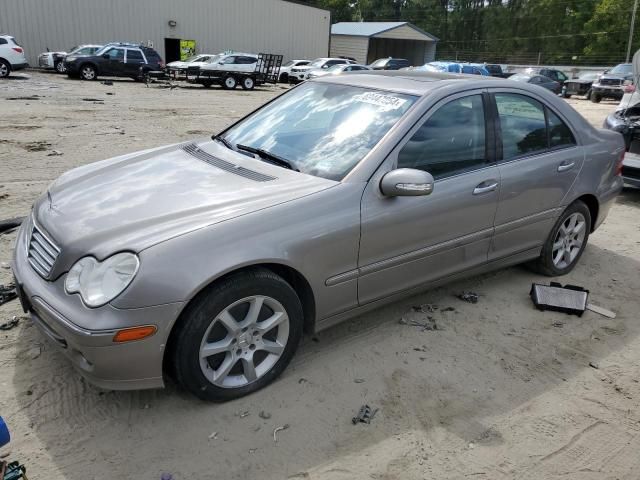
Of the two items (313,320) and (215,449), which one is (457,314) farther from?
(215,449)

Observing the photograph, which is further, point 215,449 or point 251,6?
point 251,6

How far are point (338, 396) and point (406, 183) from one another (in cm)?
123

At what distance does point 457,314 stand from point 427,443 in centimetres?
144

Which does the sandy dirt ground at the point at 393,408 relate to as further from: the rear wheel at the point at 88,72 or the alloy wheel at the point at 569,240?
the rear wheel at the point at 88,72

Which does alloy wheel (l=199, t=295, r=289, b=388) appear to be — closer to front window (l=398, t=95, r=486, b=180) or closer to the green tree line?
front window (l=398, t=95, r=486, b=180)

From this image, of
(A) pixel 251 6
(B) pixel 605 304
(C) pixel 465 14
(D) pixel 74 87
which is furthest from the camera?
(C) pixel 465 14

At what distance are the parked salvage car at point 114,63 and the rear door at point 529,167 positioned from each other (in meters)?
23.0

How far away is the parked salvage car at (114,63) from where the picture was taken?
23188mm

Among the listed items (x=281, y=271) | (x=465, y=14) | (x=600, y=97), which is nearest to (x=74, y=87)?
(x=281, y=271)

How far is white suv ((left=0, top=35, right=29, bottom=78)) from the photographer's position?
20891 millimetres

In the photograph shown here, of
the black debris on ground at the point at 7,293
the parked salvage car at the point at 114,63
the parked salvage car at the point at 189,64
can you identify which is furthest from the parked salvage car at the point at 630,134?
the parked salvage car at the point at 114,63

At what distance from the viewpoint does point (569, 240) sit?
4.74m

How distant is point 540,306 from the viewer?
165 inches

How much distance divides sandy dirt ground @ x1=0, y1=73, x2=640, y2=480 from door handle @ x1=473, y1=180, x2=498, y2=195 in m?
0.92
